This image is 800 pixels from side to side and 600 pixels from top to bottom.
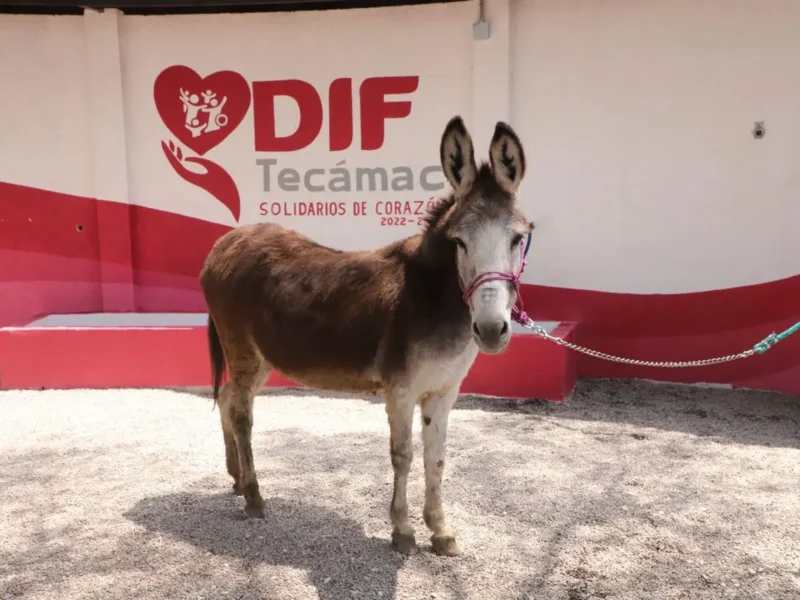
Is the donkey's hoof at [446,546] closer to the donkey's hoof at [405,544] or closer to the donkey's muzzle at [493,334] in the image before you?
the donkey's hoof at [405,544]

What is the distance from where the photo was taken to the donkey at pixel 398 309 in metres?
2.41

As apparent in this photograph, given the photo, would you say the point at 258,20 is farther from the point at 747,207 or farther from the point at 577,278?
the point at 747,207

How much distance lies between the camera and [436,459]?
114 inches

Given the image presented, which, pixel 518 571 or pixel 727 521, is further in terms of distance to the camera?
pixel 727 521

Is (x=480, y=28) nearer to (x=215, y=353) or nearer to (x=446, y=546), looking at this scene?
(x=215, y=353)

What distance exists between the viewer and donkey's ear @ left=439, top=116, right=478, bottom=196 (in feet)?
8.05

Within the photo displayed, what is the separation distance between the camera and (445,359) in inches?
104

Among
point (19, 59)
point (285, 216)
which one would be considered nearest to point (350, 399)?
point (285, 216)

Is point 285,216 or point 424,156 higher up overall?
point 424,156

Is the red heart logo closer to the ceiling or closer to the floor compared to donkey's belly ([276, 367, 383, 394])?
closer to the ceiling

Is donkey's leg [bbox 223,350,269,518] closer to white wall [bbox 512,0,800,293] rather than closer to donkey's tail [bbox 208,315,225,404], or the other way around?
donkey's tail [bbox 208,315,225,404]

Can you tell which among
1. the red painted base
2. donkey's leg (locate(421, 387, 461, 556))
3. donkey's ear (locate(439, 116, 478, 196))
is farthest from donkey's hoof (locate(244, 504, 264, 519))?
the red painted base

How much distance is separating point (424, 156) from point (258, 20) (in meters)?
1.93

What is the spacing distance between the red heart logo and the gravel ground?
2.50m
